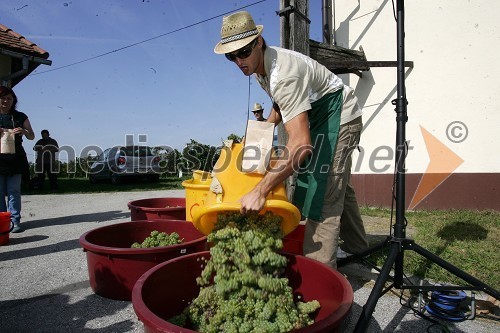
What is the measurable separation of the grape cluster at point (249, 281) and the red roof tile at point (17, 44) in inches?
357

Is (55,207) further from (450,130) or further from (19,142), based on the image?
(450,130)

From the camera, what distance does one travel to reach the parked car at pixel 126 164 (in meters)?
12.8

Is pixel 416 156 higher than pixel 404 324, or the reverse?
pixel 416 156

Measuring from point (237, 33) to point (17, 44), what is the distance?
30.9 feet

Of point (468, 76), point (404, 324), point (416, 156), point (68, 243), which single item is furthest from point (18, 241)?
point (468, 76)

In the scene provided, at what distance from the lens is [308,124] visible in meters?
1.79

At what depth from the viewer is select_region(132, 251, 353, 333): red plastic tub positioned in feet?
5.17

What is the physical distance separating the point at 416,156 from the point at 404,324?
3808 mm

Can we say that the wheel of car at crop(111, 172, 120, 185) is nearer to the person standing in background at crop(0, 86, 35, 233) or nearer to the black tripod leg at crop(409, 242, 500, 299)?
the person standing in background at crop(0, 86, 35, 233)

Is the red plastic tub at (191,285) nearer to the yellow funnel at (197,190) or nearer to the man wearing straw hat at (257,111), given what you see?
the yellow funnel at (197,190)

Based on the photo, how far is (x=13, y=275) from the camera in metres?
3.00

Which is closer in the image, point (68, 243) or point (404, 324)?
point (404, 324)

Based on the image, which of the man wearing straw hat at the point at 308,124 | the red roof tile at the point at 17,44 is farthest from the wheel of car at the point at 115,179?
the man wearing straw hat at the point at 308,124
